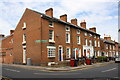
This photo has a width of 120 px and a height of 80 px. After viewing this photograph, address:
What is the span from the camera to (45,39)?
2245 centimetres

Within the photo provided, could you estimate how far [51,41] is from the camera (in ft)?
75.9

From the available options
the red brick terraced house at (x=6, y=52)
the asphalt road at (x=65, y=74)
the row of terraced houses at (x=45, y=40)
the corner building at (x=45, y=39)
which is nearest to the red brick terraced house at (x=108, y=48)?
the row of terraced houses at (x=45, y=40)

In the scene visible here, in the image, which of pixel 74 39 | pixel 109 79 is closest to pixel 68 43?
pixel 74 39

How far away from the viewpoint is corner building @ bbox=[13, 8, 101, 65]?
2231 centimetres

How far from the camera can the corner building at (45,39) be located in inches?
878

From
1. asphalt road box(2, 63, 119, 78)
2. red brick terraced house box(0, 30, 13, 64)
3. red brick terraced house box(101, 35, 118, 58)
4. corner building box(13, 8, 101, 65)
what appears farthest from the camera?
red brick terraced house box(101, 35, 118, 58)

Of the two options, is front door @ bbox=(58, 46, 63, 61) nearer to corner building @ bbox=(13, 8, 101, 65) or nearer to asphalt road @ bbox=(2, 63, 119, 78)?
corner building @ bbox=(13, 8, 101, 65)

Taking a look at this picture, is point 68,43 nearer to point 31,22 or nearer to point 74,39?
point 74,39

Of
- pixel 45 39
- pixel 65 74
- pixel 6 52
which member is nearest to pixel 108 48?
pixel 45 39

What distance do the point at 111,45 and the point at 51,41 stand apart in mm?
35417

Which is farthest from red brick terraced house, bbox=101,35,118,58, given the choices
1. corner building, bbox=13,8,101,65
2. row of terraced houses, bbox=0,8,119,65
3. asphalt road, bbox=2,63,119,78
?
asphalt road, bbox=2,63,119,78

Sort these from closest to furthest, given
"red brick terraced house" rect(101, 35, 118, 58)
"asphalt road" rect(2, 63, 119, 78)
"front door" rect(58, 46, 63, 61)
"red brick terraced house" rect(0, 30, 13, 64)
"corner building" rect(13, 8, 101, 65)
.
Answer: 1. "asphalt road" rect(2, 63, 119, 78)
2. "corner building" rect(13, 8, 101, 65)
3. "front door" rect(58, 46, 63, 61)
4. "red brick terraced house" rect(0, 30, 13, 64)
5. "red brick terraced house" rect(101, 35, 118, 58)

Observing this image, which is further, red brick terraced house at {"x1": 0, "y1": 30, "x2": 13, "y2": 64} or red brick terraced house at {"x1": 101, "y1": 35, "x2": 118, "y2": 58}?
Result: red brick terraced house at {"x1": 101, "y1": 35, "x2": 118, "y2": 58}

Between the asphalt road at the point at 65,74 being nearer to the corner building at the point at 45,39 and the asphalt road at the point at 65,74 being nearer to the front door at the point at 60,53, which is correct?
the corner building at the point at 45,39
